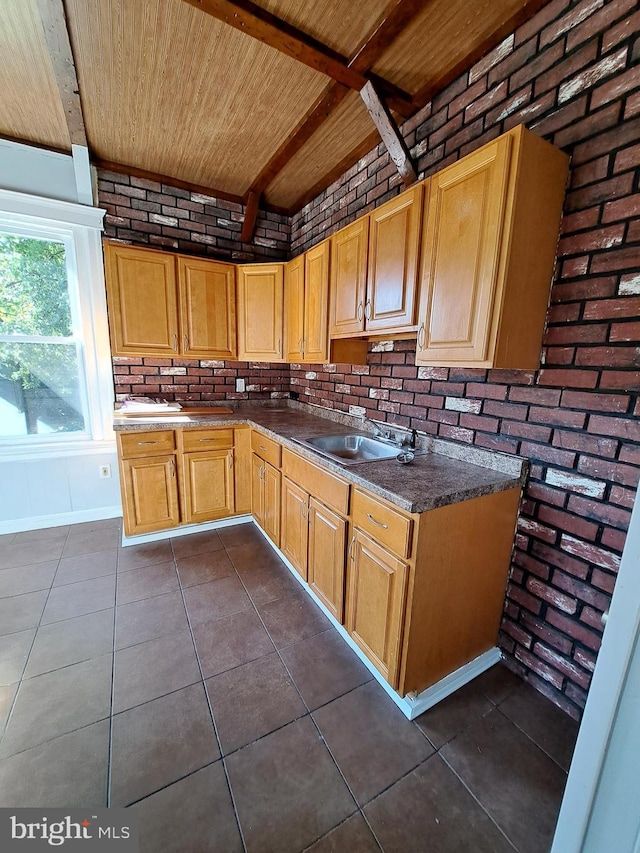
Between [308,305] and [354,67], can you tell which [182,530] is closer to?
[308,305]

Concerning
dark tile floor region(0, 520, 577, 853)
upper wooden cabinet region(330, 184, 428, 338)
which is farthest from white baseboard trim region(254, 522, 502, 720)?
upper wooden cabinet region(330, 184, 428, 338)

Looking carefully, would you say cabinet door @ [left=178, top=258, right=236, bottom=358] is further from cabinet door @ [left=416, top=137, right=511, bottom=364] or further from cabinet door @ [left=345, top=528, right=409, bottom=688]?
cabinet door @ [left=345, top=528, right=409, bottom=688]

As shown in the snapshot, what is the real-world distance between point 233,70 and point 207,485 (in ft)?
8.11

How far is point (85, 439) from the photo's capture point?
2.81 meters

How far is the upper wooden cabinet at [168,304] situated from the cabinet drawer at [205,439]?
0.67m

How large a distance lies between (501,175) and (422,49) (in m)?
0.90

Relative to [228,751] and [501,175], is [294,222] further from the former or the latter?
[228,751]

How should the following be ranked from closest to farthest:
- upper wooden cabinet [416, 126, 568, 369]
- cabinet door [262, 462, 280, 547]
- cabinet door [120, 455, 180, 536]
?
upper wooden cabinet [416, 126, 568, 369]
cabinet door [262, 462, 280, 547]
cabinet door [120, 455, 180, 536]

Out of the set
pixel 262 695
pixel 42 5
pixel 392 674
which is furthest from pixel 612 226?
pixel 42 5

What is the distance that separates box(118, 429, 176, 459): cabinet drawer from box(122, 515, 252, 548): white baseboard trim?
64 cm

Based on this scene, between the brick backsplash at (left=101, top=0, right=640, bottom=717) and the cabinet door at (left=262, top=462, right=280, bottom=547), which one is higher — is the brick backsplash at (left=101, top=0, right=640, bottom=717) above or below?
above

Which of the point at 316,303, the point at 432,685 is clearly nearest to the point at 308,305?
the point at 316,303

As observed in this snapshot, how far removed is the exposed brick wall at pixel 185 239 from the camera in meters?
2.64

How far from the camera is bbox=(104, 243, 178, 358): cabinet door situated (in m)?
2.44
